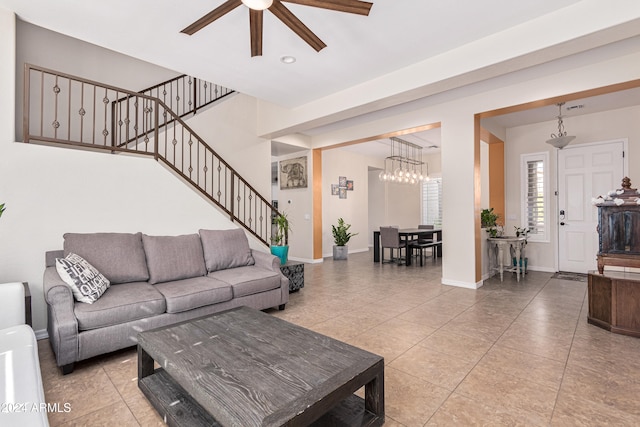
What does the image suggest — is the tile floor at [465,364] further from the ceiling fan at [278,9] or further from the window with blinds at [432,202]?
the window with blinds at [432,202]

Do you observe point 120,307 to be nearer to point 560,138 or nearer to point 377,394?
point 377,394

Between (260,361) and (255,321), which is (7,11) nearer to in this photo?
(255,321)

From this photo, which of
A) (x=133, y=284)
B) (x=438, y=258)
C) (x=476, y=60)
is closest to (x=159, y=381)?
(x=133, y=284)

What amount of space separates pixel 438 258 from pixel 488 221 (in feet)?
8.34

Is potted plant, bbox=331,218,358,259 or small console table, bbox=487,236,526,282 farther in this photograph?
potted plant, bbox=331,218,358,259

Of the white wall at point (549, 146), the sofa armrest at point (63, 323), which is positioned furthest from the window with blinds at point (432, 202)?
the sofa armrest at point (63, 323)

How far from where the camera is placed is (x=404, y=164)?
31.8 feet

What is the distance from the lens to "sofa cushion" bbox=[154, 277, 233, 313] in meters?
2.88

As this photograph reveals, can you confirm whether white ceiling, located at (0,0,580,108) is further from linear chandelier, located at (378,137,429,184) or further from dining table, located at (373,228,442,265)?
dining table, located at (373,228,442,265)

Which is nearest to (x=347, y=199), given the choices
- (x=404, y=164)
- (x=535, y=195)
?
(x=404, y=164)

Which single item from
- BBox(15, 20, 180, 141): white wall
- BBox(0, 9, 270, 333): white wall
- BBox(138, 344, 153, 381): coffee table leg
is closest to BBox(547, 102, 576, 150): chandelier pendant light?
BBox(0, 9, 270, 333): white wall

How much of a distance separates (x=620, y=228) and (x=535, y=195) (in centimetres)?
340

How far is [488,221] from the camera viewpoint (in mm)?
5578

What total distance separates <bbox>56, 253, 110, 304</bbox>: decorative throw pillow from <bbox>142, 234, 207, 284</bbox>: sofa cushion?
572 millimetres
